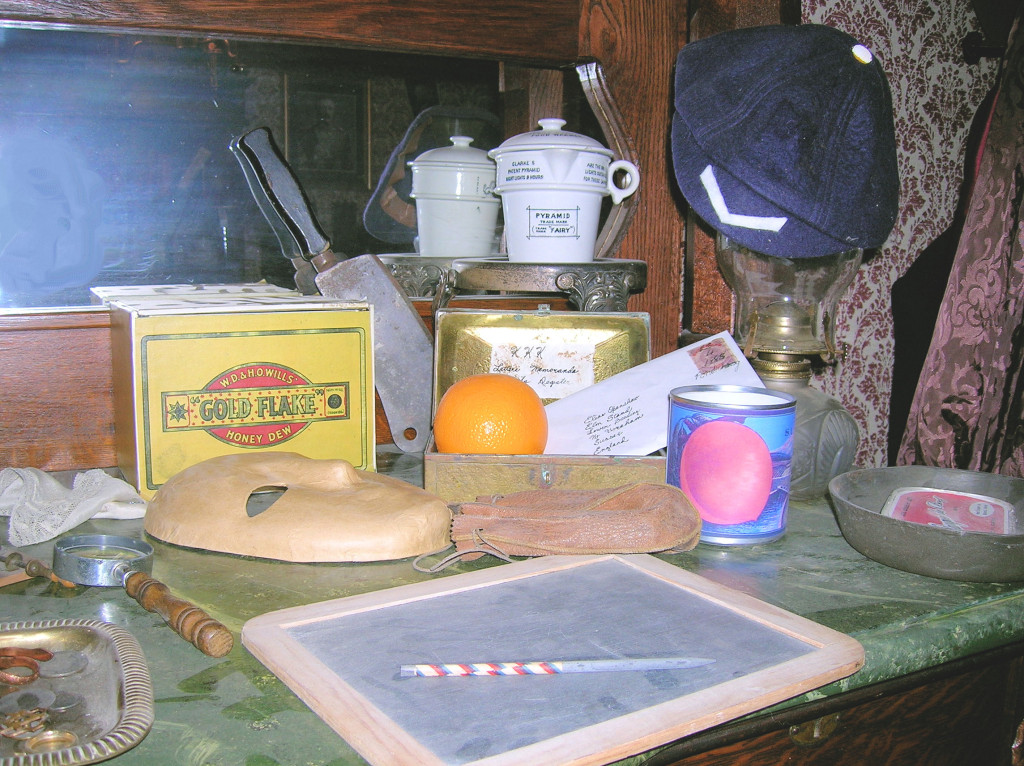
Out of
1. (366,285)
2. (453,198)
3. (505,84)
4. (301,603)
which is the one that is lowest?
(301,603)

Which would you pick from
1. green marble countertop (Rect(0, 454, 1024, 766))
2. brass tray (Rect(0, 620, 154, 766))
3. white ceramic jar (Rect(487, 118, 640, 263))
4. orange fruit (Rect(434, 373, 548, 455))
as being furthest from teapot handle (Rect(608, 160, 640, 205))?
brass tray (Rect(0, 620, 154, 766))

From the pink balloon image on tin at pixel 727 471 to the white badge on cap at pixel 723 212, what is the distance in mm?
274

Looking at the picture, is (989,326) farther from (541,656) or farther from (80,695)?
(80,695)

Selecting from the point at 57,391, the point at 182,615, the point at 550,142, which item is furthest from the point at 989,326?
the point at 57,391

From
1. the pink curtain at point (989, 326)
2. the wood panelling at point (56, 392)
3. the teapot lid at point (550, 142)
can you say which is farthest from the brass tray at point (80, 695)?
the pink curtain at point (989, 326)

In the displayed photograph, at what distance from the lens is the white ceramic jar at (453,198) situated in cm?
104

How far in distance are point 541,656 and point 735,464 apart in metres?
0.28

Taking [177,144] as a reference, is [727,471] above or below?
below

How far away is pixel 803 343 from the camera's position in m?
0.84

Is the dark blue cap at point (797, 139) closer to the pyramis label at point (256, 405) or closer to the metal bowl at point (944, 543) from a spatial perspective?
the metal bowl at point (944, 543)

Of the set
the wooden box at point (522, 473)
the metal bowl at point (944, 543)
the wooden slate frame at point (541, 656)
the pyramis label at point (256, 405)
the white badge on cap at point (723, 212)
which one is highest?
the white badge on cap at point (723, 212)

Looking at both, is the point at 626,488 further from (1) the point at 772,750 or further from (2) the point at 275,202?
(2) the point at 275,202

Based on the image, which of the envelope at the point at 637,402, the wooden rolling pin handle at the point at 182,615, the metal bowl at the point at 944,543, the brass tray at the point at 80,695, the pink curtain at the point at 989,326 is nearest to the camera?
the brass tray at the point at 80,695

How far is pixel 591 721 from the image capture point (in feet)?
1.40
